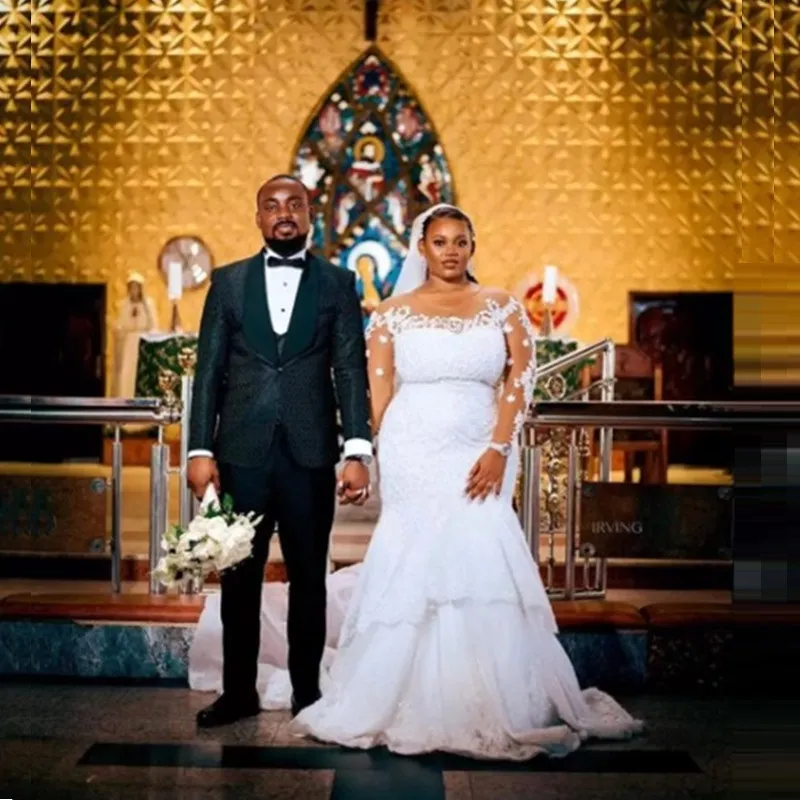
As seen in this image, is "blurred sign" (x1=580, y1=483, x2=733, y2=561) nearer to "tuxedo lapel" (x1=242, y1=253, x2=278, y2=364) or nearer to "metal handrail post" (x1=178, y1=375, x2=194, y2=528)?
"metal handrail post" (x1=178, y1=375, x2=194, y2=528)

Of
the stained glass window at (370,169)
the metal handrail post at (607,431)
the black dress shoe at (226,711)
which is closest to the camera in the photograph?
the black dress shoe at (226,711)

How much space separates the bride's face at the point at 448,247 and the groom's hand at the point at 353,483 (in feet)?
2.31

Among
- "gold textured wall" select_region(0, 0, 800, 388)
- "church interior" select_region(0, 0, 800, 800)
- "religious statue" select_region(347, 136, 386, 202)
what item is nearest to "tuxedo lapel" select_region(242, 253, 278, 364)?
"church interior" select_region(0, 0, 800, 800)

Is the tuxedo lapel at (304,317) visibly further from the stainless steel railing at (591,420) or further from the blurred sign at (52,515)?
the blurred sign at (52,515)

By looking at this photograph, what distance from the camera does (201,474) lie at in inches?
188

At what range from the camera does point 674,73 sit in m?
14.4

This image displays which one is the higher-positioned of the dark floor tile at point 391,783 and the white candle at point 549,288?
the white candle at point 549,288

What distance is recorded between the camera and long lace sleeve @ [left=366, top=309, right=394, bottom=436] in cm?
496

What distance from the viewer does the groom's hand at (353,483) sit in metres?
4.68

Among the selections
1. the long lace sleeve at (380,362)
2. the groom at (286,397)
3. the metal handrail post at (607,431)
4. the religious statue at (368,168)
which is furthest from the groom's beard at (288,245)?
the religious statue at (368,168)

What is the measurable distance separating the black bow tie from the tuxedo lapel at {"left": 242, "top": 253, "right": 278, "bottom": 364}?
0.03 metres

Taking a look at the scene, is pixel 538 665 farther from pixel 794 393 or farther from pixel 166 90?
pixel 166 90

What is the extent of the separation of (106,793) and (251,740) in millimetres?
758

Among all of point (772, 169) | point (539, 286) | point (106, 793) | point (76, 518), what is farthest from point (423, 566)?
point (772, 169)
